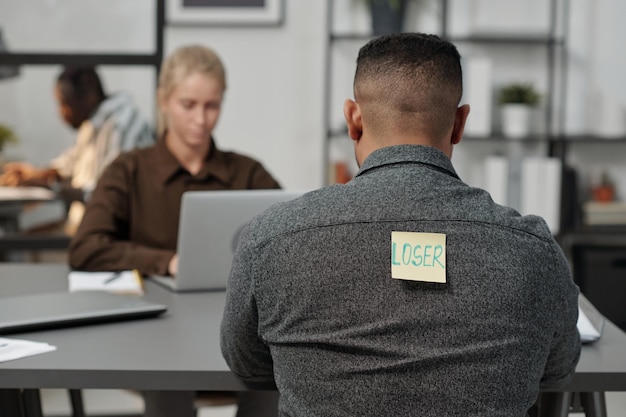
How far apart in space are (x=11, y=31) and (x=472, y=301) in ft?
11.1

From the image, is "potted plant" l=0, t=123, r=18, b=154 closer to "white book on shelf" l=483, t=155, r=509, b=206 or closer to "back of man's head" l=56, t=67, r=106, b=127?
"back of man's head" l=56, t=67, r=106, b=127

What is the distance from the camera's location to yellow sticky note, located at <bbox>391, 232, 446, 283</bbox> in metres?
1.25

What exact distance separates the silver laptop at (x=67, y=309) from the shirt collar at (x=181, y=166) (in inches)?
26.7

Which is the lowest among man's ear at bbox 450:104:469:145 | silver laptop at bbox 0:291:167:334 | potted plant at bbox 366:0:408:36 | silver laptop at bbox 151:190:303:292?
silver laptop at bbox 0:291:167:334

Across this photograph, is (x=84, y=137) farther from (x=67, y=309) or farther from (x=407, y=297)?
(x=407, y=297)

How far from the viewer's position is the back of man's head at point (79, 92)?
4176 mm

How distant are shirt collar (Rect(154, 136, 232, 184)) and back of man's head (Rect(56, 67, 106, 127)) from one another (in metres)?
1.64

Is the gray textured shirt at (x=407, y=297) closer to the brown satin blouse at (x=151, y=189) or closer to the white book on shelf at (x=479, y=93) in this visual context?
the brown satin blouse at (x=151, y=189)

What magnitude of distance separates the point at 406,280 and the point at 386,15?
2.98 metres

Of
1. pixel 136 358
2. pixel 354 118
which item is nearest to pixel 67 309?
pixel 136 358

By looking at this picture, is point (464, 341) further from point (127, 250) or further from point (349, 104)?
point (127, 250)

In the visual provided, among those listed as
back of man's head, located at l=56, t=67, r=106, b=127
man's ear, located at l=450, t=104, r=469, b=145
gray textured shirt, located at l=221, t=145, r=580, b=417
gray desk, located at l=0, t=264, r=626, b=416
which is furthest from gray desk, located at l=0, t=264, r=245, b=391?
back of man's head, located at l=56, t=67, r=106, b=127

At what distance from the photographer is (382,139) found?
4.50 ft

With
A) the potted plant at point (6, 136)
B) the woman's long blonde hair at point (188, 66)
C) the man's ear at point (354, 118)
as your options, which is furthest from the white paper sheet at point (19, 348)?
the potted plant at point (6, 136)
